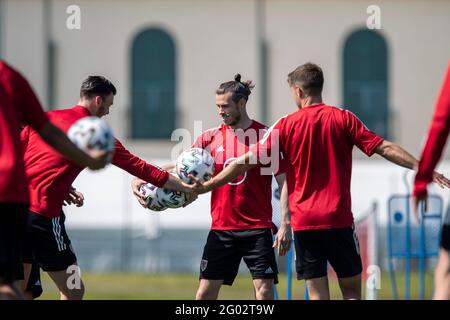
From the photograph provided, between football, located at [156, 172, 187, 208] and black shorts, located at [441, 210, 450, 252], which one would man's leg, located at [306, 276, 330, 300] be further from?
black shorts, located at [441, 210, 450, 252]

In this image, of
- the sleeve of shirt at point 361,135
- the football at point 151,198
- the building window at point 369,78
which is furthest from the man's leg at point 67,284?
the building window at point 369,78

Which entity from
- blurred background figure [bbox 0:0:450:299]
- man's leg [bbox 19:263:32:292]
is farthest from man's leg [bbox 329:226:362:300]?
blurred background figure [bbox 0:0:450:299]

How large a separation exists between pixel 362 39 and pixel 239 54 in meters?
3.45

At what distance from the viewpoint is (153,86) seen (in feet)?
100

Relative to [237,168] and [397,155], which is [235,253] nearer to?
[237,168]

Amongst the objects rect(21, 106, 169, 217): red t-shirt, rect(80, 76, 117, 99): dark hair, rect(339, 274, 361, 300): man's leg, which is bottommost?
rect(339, 274, 361, 300): man's leg

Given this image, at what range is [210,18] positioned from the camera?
98.6ft

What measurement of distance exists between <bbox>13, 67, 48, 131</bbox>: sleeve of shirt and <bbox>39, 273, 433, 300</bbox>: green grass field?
8.03m

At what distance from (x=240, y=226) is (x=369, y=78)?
71.2ft

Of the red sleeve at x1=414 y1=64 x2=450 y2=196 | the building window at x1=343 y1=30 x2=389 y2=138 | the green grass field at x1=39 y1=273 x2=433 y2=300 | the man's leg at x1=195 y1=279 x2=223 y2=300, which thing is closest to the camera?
the red sleeve at x1=414 y1=64 x2=450 y2=196

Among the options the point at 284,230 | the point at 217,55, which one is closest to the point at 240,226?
the point at 284,230

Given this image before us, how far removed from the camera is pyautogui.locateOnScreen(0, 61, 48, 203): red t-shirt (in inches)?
250

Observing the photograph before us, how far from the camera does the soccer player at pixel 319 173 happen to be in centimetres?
822
